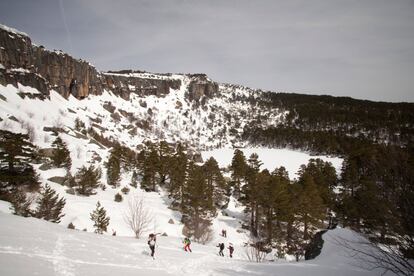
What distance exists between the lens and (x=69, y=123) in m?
62.0

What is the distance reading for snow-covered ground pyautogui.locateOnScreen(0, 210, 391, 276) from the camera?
9.18m

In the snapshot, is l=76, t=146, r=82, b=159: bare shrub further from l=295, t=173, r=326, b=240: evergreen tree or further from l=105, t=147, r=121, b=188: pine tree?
l=295, t=173, r=326, b=240: evergreen tree

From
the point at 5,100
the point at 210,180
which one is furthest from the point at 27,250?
the point at 5,100

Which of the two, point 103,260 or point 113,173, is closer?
point 103,260

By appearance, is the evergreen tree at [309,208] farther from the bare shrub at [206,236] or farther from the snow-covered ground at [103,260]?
the snow-covered ground at [103,260]

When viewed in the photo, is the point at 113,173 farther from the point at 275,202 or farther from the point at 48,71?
the point at 48,71

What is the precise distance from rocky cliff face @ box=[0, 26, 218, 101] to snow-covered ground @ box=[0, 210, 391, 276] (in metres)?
61.4

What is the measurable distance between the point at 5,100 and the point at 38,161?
28.0 metres

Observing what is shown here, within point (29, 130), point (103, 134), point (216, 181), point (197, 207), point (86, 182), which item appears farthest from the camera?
Answer: point (103, 134)

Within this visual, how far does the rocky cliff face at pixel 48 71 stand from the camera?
62531 millimetres

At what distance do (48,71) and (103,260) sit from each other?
88086 mm

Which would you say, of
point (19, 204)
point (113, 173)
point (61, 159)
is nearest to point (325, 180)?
point (113, 173)

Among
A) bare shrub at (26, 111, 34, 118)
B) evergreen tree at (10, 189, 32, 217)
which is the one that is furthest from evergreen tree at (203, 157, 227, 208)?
bare shrub at (26, 111, 34, 118)

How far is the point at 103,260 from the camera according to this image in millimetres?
11500
